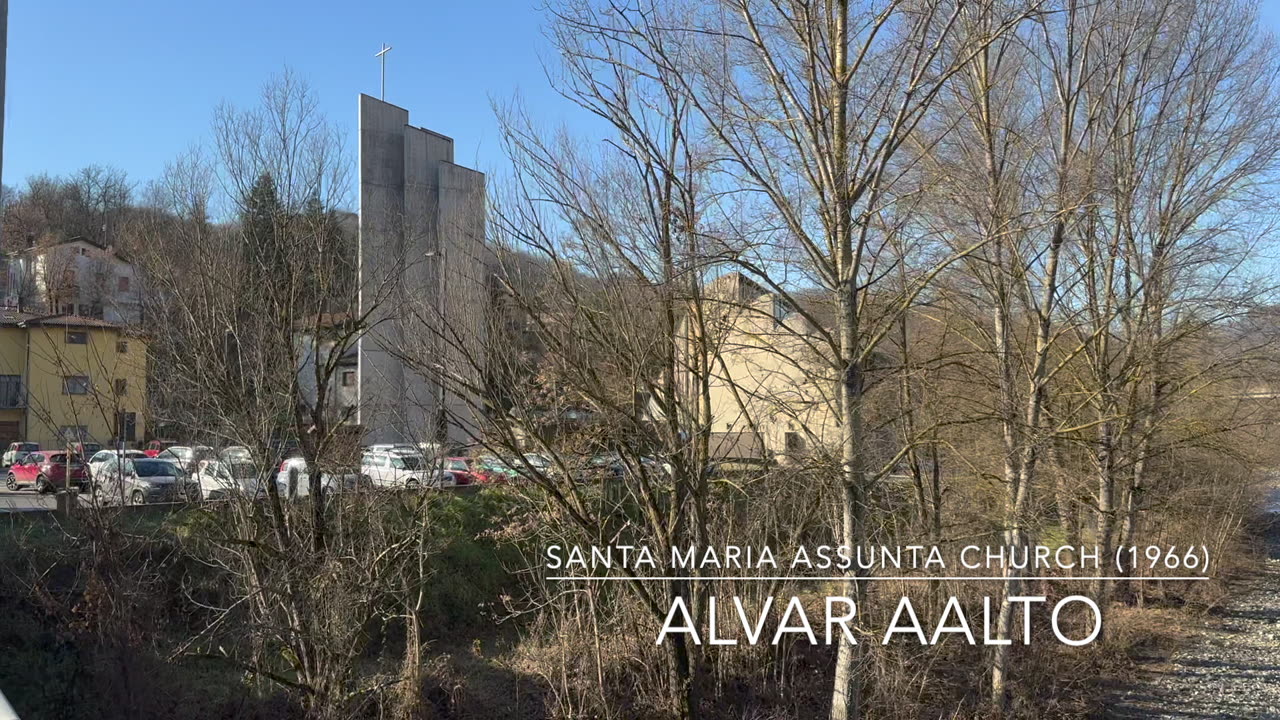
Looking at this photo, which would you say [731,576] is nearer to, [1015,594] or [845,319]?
[1015,594]

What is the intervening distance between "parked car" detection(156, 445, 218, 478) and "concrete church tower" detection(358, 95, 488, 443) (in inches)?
55.7

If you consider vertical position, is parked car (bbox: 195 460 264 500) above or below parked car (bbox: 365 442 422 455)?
below

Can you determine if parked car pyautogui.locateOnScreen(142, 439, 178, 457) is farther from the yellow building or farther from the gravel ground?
the gravel ground

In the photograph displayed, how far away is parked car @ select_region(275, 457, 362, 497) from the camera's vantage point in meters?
7.46

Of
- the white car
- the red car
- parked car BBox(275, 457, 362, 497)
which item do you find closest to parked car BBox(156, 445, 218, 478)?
parked car BBox(275, 457, 362, 497)

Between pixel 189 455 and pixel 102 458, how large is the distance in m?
0.74

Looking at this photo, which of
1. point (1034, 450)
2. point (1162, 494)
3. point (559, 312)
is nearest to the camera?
point (559, 312)

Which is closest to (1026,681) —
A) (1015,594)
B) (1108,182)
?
(1015,594)

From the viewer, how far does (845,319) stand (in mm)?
5770

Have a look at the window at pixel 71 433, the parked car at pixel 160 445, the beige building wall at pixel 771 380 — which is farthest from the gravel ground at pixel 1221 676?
the window at pixel 71 433

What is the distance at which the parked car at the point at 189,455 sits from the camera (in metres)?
7.44

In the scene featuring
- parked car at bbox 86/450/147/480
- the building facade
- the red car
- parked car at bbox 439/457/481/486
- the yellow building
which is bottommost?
the red car

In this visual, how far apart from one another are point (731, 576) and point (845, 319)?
3271mm

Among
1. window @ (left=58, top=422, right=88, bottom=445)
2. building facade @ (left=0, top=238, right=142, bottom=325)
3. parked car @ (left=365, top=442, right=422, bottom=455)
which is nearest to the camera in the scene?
window @ (left=58, top=422, right=88, bottom=445)
